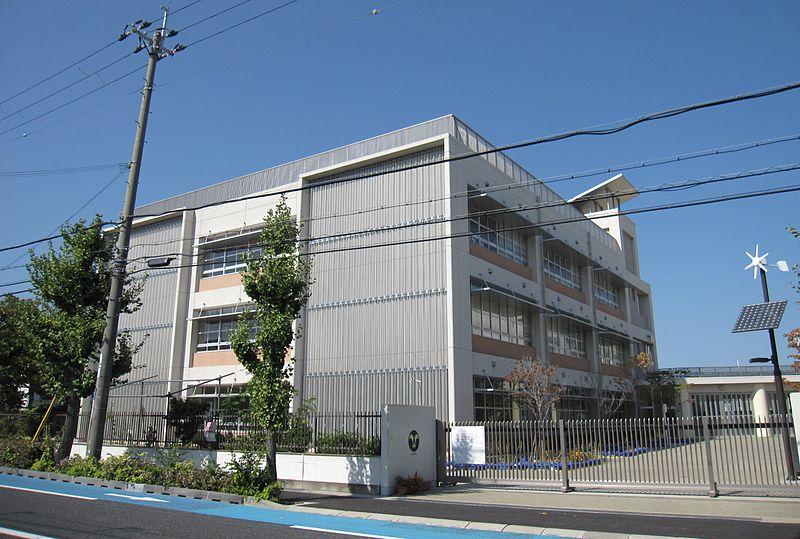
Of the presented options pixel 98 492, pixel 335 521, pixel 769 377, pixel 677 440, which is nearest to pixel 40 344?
pixel 98 492

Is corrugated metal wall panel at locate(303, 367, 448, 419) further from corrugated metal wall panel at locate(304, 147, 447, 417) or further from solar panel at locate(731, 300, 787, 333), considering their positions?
solar panel at locate(731, 300, 787, 333)

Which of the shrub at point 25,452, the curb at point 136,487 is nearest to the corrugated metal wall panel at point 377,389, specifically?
the curb at point 136,487

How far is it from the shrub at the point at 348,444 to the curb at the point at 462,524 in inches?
137

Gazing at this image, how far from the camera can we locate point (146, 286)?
3559cm

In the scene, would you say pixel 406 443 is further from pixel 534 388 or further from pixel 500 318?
pixel 500 318

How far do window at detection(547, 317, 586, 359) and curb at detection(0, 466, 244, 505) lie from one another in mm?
22231

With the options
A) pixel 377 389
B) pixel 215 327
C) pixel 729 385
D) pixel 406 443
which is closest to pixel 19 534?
pixel 406 443

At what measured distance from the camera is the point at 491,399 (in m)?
26.7

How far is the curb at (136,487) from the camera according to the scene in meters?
14.5

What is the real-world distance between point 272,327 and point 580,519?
27.4 feet

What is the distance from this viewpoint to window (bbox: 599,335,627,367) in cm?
4246

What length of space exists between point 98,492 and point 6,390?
23.0m

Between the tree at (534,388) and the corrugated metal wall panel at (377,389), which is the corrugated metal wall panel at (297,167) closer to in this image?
the corrugated metal wall panel at (377,389)

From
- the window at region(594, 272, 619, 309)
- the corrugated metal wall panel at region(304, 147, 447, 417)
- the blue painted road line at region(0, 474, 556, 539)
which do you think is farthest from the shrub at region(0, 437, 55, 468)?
the window at region(594, 272, 619, 309)
